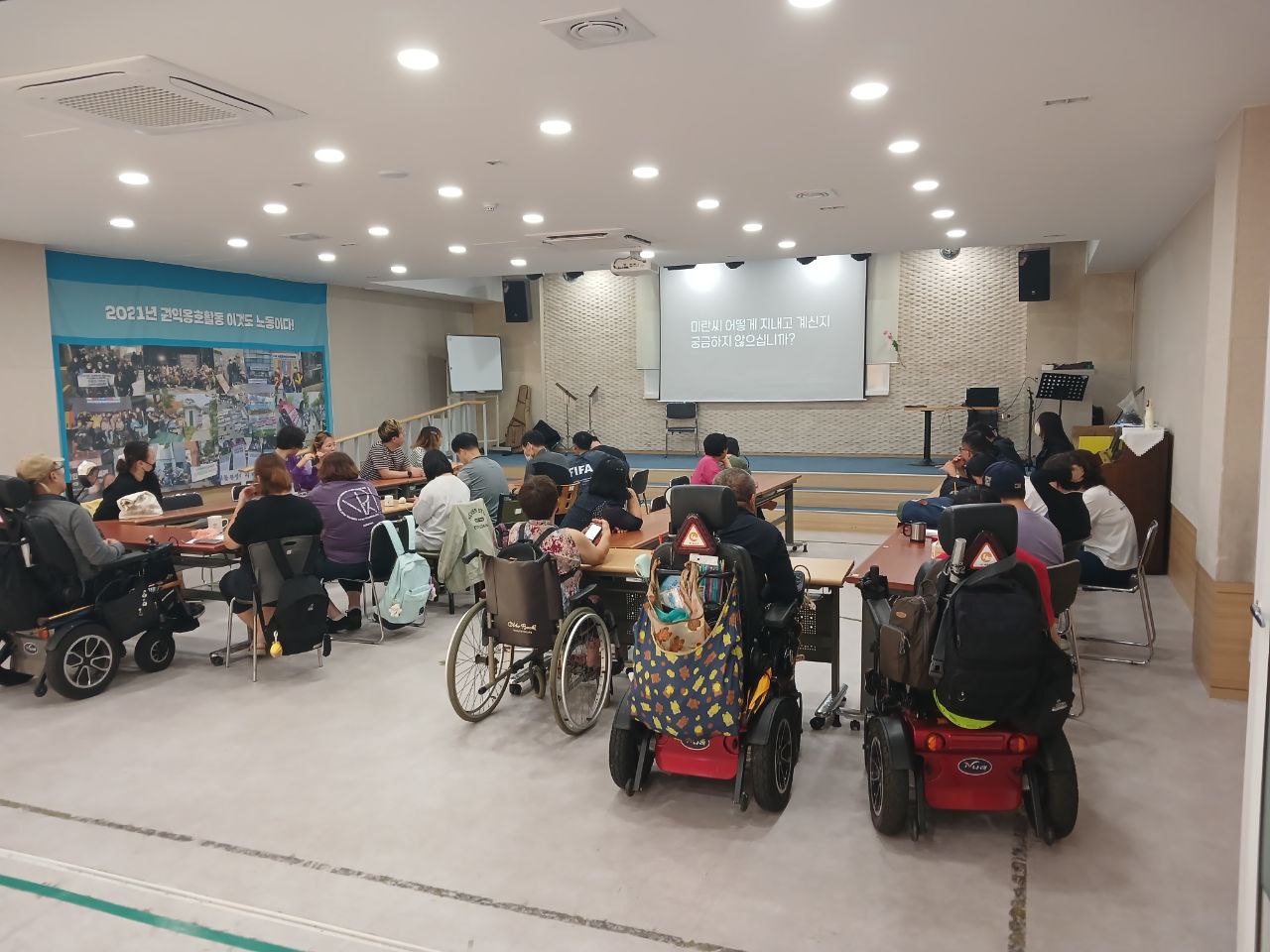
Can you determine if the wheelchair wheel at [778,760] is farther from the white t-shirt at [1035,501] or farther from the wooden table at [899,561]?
the white t-shirt at [1035,501]

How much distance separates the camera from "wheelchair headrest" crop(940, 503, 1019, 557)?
2.78 m

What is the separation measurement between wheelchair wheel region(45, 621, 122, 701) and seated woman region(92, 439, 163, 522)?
5.90 ft

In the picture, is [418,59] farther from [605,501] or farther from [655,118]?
[605,501]

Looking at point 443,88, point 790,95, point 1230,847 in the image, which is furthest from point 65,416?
point 1230,847

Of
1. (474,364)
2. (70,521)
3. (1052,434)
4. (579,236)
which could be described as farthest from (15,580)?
(474,364)

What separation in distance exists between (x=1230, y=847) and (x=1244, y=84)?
127 inches

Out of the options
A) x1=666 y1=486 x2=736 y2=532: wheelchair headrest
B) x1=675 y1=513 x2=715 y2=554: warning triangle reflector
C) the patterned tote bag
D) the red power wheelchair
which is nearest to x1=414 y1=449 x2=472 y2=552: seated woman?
x1=666 y1=486 x2=736 y2=532: wheelchair headrest

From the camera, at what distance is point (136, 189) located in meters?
5.70

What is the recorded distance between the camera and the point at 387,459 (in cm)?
812

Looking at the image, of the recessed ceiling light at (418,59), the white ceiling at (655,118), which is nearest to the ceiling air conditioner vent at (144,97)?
the white ceiling at (655,118)

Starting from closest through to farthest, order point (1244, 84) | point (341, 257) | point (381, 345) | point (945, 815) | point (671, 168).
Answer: point (945, 815)
point (1244, 84)
point (671, 168)
point (341, 257)
point (381, 345)

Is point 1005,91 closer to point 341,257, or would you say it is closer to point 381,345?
point 341,257

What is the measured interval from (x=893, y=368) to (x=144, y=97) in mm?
11150

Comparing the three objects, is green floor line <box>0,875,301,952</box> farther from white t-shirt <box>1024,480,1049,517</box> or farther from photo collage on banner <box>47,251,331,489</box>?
photo collage on banner <box>47,251,331,489</box>
